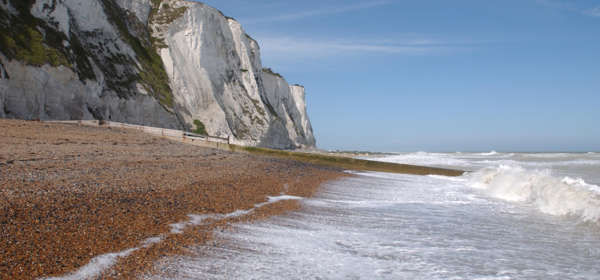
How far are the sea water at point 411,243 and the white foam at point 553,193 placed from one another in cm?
3

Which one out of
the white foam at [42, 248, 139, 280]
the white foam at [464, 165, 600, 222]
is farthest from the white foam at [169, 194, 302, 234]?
the white foam at [464, 165, 600, 222]

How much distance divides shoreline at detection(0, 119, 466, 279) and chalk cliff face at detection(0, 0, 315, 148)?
9892 millimetres

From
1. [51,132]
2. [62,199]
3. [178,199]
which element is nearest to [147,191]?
[178,199]

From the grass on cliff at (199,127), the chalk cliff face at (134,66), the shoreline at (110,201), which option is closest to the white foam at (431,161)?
the chalk cliff face at (134,66)

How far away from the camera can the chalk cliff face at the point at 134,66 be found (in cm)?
2056

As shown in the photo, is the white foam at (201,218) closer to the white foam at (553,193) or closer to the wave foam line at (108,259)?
the wave foam line at (108,259)

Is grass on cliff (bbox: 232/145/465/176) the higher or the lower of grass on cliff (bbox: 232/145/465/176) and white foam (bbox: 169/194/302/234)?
the higher

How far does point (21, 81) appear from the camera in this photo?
1939cm

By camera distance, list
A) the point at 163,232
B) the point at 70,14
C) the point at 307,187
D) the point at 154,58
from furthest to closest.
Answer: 1. the point at 154,58
2. the point at 70,14
3. the point at 307,187
4. the point at 163,232

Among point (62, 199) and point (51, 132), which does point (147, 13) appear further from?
point (62, 199)

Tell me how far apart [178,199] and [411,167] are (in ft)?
51.0

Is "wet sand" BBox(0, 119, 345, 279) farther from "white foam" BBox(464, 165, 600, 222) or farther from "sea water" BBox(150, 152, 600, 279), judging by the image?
"white foam" BBox(464, 165, 600, 222)

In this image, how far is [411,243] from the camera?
4.95 m

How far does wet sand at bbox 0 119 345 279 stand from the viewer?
141 inches
